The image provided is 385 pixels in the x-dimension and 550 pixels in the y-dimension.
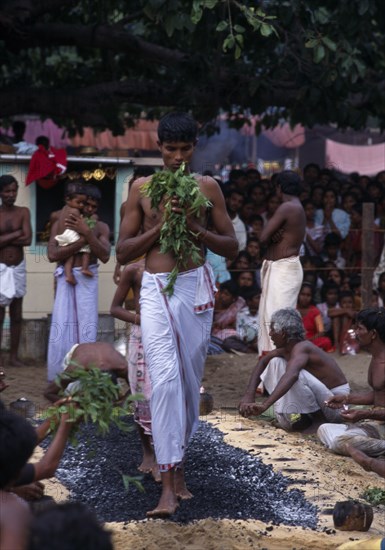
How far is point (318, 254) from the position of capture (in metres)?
12.9

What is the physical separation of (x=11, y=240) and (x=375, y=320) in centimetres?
447

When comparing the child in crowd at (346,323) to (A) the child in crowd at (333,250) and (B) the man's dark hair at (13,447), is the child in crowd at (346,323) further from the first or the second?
(B) the man's dark hair at (13,447)

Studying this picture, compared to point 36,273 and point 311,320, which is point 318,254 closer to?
point 311,320

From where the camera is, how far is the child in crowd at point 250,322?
11812 mm

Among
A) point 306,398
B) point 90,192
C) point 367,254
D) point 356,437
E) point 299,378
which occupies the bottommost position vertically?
point 356,437

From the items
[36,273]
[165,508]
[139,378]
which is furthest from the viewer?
[36,273]

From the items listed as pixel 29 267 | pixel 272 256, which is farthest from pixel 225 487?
pixel 29 267

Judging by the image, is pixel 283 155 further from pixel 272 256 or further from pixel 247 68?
pixel 272 256

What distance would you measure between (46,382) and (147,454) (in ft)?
11.9

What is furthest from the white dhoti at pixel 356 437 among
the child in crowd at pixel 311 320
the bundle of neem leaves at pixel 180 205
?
the child in crowd at pixel 311 320

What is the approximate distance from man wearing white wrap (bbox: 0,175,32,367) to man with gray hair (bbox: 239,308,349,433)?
3.15 meters

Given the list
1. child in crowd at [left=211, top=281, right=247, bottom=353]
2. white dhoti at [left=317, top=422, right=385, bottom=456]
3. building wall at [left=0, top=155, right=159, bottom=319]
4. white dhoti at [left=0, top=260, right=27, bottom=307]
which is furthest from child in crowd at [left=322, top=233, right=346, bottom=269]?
white dhoti at [left=317, top=422, right=385, bottom=456]

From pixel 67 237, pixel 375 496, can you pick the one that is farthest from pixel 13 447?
pixel 67 237

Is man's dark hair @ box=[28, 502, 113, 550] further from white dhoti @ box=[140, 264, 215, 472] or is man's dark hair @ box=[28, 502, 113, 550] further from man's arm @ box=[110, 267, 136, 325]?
man's arm @ box=[110, 267, 136, 325]
